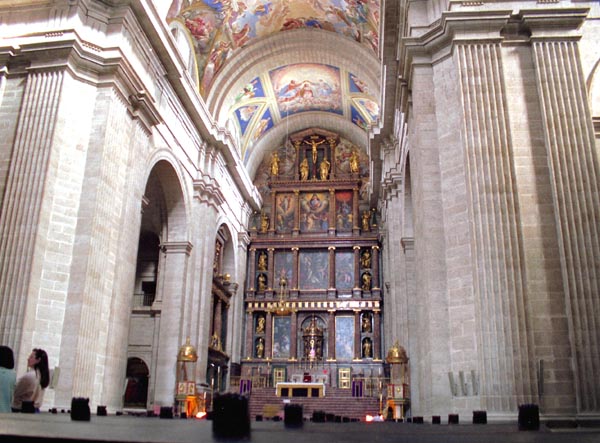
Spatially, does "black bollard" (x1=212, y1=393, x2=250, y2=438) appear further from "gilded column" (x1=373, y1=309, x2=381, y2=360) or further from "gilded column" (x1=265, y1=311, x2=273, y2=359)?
"gilded column" (x1=265, y1=311, x2=273, y2=359)

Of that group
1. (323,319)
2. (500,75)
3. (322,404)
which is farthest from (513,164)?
(323,319)

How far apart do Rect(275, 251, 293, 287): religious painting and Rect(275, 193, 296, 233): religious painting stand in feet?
3.38

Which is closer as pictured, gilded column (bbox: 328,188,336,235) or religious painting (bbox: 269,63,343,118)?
religious painting (bbox: 269,63,343,118)

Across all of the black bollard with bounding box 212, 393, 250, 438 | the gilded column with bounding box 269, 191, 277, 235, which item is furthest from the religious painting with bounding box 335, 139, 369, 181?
the black bollard with bounding box 212, 393, 250, 438

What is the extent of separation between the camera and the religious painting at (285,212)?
25.0 metres

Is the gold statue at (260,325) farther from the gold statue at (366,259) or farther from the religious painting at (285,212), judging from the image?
the gold statue at (366,259)

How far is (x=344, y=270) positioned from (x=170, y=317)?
1022cm

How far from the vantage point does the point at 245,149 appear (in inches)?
919

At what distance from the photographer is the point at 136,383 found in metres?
15.7

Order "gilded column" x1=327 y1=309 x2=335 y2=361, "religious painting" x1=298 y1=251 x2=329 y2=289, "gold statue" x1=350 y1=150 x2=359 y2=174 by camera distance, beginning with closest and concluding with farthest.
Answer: "gilded column" x1=327 y1=309 x2=335 y2=361, "religious painting" x1=298 y1=251 x2=329 y2=289, "gold statue" x1=350 y1=150 x2=359 y2=174

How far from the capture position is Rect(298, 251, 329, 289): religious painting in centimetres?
2399

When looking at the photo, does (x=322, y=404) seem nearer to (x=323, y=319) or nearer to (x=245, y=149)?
(x=323, y=319)

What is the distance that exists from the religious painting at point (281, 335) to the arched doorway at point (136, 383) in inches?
314

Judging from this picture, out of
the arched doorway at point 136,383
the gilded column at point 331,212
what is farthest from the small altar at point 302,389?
the gilded column at point 331,212
